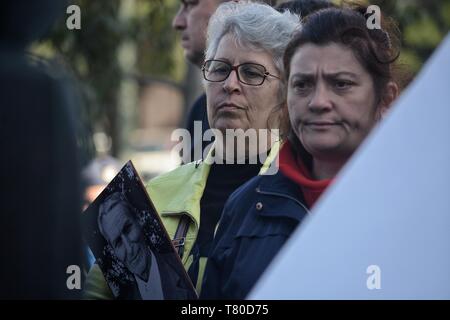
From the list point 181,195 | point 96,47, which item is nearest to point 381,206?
point 181,195

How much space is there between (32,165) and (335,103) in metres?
0.95

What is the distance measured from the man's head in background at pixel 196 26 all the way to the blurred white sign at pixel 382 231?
1373 millimetres

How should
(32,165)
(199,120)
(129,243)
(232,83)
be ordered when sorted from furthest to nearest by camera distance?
(199,120), (232,83), (129,243), (32,165)

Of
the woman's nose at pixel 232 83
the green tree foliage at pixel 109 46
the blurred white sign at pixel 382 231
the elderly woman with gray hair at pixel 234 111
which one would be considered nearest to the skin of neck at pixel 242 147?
the elderly woman with gray hair at pixel 234 111

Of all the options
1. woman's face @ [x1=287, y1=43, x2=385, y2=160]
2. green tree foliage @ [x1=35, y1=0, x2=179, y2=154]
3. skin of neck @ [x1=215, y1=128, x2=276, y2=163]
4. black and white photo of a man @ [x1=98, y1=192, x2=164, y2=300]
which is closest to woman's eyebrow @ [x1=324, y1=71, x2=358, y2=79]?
woman's face @ [x1=287, y1=43, x2=385, y2=160]

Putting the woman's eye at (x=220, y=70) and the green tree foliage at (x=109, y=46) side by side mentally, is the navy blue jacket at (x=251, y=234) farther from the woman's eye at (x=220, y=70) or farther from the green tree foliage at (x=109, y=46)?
the green tree foliage at (x=109, y=46)

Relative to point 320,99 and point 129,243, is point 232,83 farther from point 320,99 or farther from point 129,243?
point 129,243

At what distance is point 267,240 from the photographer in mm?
2523

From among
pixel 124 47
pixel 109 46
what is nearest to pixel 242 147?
pixel 109 46

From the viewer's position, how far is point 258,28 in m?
2.82

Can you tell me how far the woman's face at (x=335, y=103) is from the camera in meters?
2.56

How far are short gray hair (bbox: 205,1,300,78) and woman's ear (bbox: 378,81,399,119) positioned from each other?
13.6 inches

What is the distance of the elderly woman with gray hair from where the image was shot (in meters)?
2.80

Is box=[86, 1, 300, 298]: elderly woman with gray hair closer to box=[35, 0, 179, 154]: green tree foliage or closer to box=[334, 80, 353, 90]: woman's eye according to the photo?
box=[334, 80, 353, 90]: woman's eye
